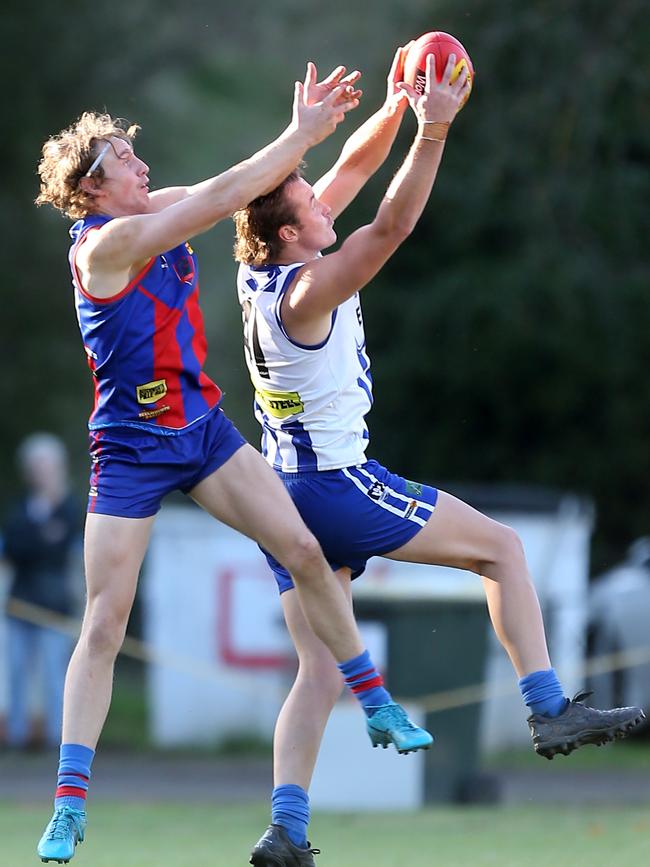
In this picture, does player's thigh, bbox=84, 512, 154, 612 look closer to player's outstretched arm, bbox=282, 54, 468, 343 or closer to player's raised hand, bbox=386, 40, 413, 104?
player's outstretched arm, bbox=282, 54, 468, 343

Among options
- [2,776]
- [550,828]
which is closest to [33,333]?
[2,776]

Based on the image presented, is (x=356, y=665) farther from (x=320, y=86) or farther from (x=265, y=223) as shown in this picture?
(x=320, y=86)

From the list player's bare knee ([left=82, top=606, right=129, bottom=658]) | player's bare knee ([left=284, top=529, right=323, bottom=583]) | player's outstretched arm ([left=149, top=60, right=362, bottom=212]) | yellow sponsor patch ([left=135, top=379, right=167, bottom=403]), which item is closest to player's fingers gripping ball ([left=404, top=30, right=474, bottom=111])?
player's outstretched arm ([left=149, top=60, right=362, bottom=212])

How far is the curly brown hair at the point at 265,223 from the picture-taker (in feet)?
17.9

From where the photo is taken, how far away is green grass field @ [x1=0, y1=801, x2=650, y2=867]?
292 inches

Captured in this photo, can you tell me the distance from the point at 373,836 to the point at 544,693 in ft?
11.2

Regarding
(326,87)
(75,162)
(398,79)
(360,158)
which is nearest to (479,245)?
(360,158)

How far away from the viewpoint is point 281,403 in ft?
18.4

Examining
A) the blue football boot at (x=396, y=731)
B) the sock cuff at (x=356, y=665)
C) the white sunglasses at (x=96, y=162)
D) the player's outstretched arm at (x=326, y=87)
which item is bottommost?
the blue football boot at (x=396, y=731)

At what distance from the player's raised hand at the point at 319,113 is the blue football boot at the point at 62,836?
239 cm

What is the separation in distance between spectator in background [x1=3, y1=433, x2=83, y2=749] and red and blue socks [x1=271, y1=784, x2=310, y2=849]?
6.44 meters

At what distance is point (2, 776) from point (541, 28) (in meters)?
6.81

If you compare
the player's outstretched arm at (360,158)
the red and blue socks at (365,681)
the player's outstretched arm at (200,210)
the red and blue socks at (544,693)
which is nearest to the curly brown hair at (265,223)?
the player's outstretched arm at (200,210)

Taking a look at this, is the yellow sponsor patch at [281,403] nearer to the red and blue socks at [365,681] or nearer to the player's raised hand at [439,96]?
the red and blue socks at [365,681]
